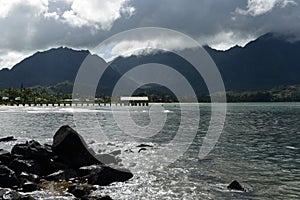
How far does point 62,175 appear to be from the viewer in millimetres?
25141

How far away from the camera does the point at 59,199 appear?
2009 cm

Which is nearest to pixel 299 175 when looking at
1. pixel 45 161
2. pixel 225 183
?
pixel 225 183

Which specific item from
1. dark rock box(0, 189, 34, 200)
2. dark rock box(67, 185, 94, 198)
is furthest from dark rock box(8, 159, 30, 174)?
dark rock box(0, 189, 34, 200)

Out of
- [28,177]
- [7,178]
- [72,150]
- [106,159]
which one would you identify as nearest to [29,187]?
[7,178]

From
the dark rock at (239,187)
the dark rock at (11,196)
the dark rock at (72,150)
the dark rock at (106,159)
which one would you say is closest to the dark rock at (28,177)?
the dark rock at (72,150)

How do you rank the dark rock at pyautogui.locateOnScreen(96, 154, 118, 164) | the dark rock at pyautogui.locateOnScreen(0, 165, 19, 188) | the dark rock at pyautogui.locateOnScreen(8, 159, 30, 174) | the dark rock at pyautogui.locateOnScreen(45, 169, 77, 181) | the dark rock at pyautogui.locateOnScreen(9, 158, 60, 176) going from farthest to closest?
the dark rock at pyautogui.locateOnScreen(96, 154, 118, 164)
the dark rock at pyautogui.locateOnScreen(9, 158, 60, 176)
the dark rock at pyautogui.locateOnScreen(8, 159, 30, 174)
the dark rock at pyautogui.locateOnScreen(45, 169, 77, 181)
the dark rock at pyautogui.locateOnScreen(0, 165, 19, 188)

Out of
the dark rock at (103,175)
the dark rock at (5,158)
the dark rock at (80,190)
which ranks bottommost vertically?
the dark rock at (80,190)

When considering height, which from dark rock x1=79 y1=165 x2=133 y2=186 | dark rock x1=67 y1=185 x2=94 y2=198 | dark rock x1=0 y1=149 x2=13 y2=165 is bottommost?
dark rock x1=67 y1=185 x2=94 y2=198

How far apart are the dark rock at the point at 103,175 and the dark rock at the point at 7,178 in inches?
196

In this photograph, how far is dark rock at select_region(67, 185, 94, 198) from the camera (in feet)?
68.3

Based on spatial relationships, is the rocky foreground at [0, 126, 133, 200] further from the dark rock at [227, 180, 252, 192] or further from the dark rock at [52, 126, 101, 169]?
the dark rock at [227, 180, 252, 192]

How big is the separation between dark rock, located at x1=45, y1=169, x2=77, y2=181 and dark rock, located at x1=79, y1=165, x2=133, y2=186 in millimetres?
666

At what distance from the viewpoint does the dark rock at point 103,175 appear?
23844 mm

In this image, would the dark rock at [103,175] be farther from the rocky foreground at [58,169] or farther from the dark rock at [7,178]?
the dark rock at [7,178]
